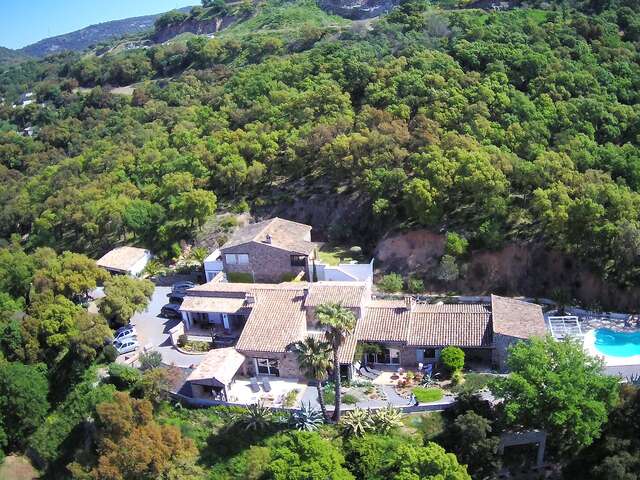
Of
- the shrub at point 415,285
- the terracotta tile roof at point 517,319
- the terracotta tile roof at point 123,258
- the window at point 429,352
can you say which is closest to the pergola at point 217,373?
the window at point 429,352

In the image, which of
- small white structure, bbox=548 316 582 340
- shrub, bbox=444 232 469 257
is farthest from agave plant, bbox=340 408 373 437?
shrub, bbox=444 232 469 257

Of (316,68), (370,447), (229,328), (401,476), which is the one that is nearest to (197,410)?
(229,328)

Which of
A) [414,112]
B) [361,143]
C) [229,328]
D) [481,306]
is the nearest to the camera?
[481,306]

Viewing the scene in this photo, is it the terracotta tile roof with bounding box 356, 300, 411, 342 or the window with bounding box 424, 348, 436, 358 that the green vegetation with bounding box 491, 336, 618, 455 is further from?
the terracotta tile roof with bounding box 356, 300, 411, 342

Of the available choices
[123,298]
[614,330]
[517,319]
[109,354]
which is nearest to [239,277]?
[123,298]

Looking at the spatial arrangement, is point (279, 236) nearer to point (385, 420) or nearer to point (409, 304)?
point (409, 304)

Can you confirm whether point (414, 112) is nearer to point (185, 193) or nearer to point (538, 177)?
point (538, 177)
